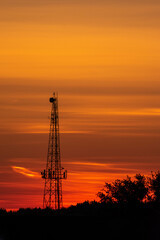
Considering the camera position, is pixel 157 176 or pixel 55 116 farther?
pixel 157 176

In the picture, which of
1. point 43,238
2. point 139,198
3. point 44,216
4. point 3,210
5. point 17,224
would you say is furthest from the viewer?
point 139,198

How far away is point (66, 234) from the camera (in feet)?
270

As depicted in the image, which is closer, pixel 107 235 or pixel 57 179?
pixel 107 235

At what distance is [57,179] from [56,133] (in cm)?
697

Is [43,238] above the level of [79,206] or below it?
below

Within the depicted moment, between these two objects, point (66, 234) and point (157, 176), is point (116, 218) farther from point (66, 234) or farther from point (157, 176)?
point (157, 176)

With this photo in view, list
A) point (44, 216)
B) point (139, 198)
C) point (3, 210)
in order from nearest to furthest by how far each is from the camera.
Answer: point (44, 216) < point (3, 210) < point (139, 198)

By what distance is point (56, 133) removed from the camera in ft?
399

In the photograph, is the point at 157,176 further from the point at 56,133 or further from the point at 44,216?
the point at 44,216

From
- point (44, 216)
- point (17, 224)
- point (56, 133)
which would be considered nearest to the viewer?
point (17, 224)

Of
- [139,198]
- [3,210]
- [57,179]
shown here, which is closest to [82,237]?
[3,210]

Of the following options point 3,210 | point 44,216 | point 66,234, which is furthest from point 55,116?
point 66,234

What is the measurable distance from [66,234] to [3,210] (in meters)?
29.0

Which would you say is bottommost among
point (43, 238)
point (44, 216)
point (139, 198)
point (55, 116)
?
point (43, 238)
